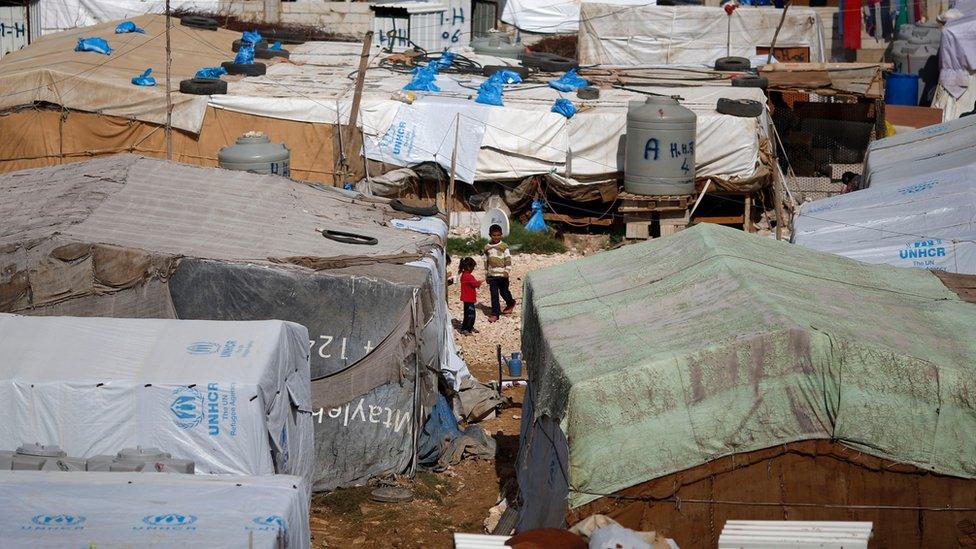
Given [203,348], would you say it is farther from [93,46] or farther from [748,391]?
[93,46]

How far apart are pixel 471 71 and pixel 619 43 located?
24.4 ft

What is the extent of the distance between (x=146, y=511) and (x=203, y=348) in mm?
2390

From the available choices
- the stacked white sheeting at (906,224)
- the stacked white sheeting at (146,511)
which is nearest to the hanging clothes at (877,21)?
the stacked white sheeting at (906,224)

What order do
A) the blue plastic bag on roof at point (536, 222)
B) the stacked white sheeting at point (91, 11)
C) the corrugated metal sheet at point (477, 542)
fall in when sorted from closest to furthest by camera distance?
the corrugated metal sheet at point (477, 542) < the blue plastic bag on roof at point (536, 222) < the stacked white sheeting at point (91, 11)

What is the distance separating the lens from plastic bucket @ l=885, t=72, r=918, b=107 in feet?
90.8

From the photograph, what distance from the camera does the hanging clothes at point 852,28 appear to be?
3023 cm

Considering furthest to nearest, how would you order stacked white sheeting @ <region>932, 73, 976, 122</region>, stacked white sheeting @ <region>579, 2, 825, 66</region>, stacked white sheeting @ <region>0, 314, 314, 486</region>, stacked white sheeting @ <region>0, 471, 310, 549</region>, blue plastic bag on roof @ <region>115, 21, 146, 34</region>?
1. stacked white sheeting @ <region>579, 2, 825, 66</region>
2. stacked white sheeting @ <region>932, 73, 976, 122</region>
3. blue plastic bag on roof @ <region>115, 21, 146, 34</region>
4. stacked white sheeting @ <region>0, 314, 314, 486</region>
5. stacked white sheeting @ <region>0, 471, 310, 549</region>

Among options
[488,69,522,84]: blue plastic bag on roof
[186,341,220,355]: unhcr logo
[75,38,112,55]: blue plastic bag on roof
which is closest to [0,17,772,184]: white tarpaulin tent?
[75,38,112,55]: blue plastic bag on roof

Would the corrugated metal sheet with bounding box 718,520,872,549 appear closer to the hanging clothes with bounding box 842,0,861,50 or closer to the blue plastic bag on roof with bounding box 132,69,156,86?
the blue plastic bag on roof with bounding box 132,69,156,86

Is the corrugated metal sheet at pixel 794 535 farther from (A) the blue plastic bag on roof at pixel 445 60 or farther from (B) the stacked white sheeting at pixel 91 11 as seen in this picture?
(B) the stacked white sheeting at pixel 91 11

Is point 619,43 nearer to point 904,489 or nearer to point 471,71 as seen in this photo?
point 471,71

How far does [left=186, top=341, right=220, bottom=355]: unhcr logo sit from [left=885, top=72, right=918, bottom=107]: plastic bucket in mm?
22435

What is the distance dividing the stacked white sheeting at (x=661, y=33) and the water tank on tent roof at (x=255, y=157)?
15051mm

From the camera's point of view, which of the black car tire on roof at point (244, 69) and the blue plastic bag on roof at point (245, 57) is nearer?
the black car tire on roof at point (244, 69)
